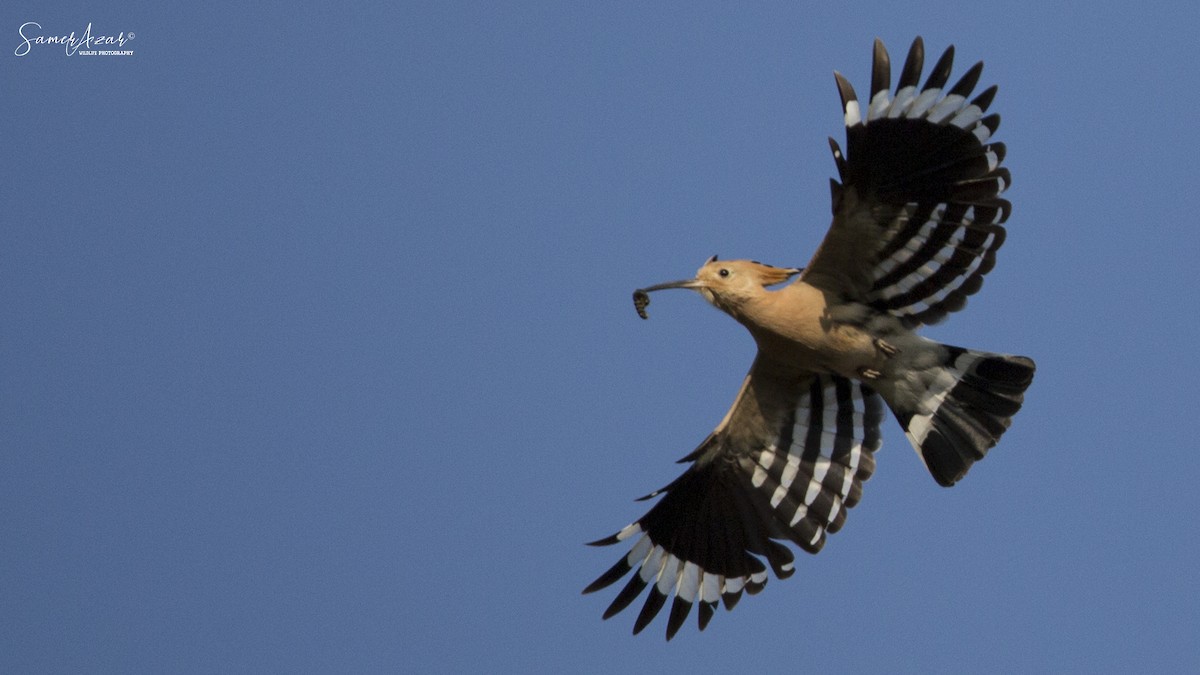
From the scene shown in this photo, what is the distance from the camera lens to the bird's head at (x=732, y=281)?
7.68m

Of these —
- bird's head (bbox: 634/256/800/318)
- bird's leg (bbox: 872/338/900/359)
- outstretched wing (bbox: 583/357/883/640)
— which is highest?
bird's head (bbox: 634/256/800/318)

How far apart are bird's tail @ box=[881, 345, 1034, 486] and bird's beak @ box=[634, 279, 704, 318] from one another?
1070 millimetres

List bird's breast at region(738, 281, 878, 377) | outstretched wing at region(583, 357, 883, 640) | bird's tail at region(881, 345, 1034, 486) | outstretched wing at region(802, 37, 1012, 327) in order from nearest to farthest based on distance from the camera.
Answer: outstretched wing at region(802, 37, 1012, 327) → bird's breast at region(738, 281, 878, 377) → bird's tail at region(881, 345, 1034, 486) → outstretched wing at region(583, 357, 883, 640)

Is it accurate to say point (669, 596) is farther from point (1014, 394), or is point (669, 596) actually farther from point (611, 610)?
point (1014, 394)

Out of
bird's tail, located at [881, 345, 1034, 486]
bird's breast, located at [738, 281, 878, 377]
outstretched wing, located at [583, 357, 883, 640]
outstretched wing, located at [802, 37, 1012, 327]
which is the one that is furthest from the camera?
outstretched wing, located at [583, 357, 883, 640]

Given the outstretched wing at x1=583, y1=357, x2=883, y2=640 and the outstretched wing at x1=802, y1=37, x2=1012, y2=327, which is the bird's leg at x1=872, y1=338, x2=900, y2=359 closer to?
the outstretched wing at x1=802, y1=37, x2=1012, y2=327

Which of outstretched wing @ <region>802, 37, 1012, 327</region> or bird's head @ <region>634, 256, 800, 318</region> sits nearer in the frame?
outstretched wing @ <region>802, 37, 1012, 327</region>

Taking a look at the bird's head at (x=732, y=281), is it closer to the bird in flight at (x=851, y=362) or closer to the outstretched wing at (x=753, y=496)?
the bird in flight at (x=851, y=362)

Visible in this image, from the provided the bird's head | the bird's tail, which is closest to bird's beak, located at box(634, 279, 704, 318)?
the bird's head

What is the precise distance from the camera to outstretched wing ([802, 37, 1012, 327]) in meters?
7.08

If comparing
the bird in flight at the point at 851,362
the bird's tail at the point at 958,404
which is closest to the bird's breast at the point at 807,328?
the bird in flight at the point at 851,362

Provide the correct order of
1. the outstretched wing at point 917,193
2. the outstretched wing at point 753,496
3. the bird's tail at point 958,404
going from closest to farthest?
the outstretched wing at point 917,193 < the bird's tail at point 958,404 < the outstretched wing at point 753,496

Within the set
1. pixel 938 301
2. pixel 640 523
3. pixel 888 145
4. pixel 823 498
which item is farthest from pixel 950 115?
pixel 640 523

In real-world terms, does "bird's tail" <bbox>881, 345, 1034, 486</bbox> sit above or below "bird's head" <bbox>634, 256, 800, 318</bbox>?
below
